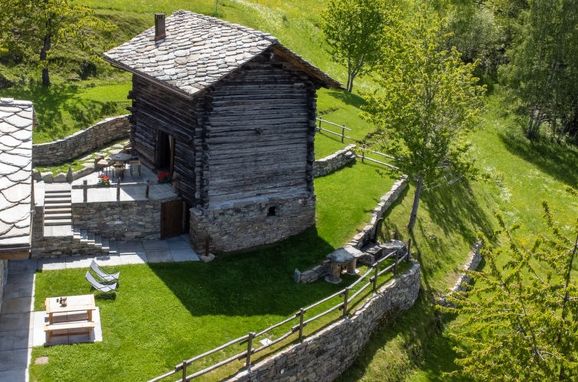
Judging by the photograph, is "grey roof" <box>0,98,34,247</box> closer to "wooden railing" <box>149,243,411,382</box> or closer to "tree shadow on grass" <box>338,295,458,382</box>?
A: "wooden railing" <box>149,243,411,382</box>

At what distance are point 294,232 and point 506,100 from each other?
32.3m

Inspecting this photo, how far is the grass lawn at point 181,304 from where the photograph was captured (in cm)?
1577

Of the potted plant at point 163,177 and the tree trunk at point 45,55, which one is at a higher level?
the tree trunk at point 45,55

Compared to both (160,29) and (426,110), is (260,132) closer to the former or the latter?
(160,29)

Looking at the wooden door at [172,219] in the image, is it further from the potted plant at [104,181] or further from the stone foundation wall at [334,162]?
the stone foundation wall at [334,162]

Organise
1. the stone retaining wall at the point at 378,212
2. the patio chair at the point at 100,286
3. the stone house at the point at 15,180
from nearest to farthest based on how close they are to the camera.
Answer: the stone house at the point at 15,180 → the patio chair at the point at 100,286 → the stone retaining wall at the point at 378,212

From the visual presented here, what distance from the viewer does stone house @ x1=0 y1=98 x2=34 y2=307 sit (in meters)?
11.8

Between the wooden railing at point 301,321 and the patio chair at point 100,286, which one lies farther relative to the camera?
the patio chair at point 100,286

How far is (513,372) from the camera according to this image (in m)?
14.8

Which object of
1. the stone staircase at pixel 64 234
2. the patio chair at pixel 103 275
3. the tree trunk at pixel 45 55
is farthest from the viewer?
the tree trunk at pixel 45 55

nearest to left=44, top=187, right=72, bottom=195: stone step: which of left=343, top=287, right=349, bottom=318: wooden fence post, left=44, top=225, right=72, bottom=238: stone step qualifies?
left=44, top=225, right=72, bottom=238: stone step

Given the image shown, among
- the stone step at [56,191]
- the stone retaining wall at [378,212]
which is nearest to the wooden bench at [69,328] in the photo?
the stone step at [56,191]

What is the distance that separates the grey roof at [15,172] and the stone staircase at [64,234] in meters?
5.03

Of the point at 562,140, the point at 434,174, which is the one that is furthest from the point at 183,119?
the point at 562,140
